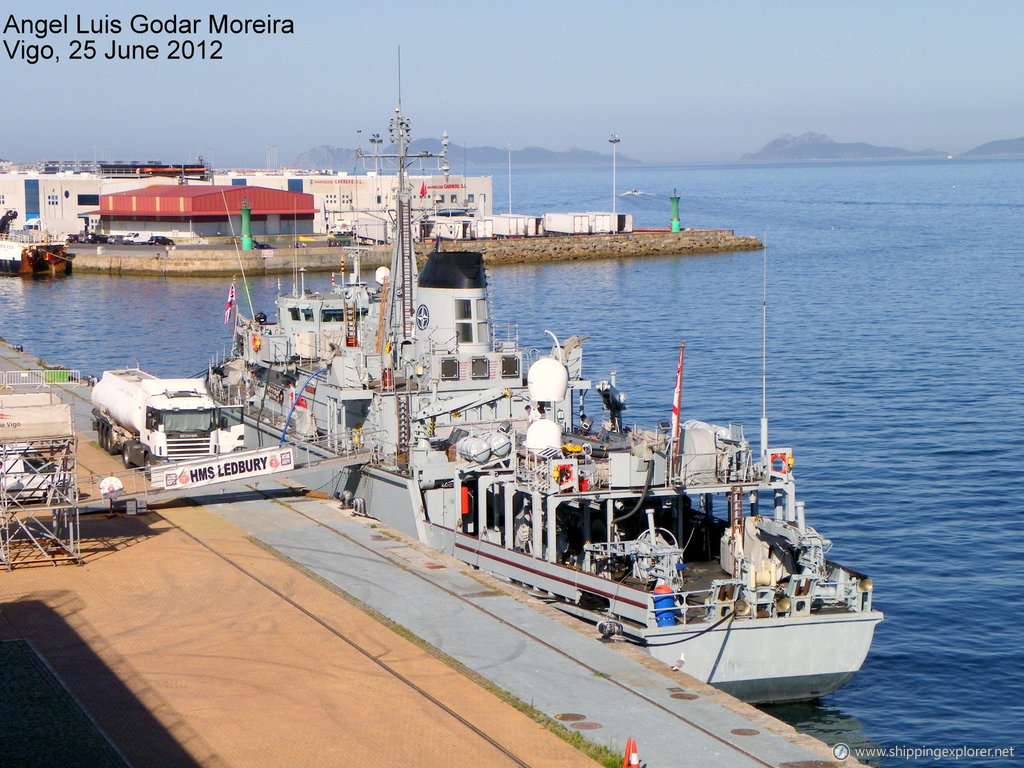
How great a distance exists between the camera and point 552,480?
24.9m

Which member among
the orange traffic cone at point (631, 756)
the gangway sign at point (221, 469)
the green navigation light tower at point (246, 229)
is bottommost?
the orange traffic cone at point (631, 756)

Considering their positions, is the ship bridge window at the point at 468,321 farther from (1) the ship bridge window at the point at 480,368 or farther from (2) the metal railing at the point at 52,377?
(2) the metal railing at the point at 52,377

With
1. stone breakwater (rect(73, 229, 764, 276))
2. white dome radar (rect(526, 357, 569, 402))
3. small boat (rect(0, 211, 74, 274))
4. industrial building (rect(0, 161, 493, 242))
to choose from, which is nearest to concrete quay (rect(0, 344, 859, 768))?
white dome radar (rect(526, 357, 569, 402))

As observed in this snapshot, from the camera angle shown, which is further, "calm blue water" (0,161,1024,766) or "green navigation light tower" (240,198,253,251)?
"green navigation light tower" (240,198,253,251)

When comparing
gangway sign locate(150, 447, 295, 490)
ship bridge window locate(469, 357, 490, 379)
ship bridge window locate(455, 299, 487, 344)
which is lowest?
gangway sign locate(150, 447, 295, 490)

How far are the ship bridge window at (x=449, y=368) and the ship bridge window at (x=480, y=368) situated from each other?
1.33 ft

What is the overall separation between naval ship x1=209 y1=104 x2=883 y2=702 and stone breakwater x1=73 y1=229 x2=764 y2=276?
209ft

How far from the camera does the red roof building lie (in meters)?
120

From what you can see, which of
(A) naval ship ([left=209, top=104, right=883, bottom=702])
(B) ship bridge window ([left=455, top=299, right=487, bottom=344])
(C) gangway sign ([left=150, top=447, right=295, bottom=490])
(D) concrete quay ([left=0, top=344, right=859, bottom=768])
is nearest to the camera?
(D) concrete quay ([left=0, top=344, right=859, bottom=768])

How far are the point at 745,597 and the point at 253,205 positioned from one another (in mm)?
102989

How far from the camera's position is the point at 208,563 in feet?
89.6

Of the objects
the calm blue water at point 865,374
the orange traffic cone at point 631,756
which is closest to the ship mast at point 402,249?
the calm blue water at point 865,374

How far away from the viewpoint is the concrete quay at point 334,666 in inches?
702

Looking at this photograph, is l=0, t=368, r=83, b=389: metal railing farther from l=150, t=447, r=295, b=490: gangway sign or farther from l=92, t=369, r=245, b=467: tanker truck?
l=150, t=447, r=295, b=490: gangway sign
